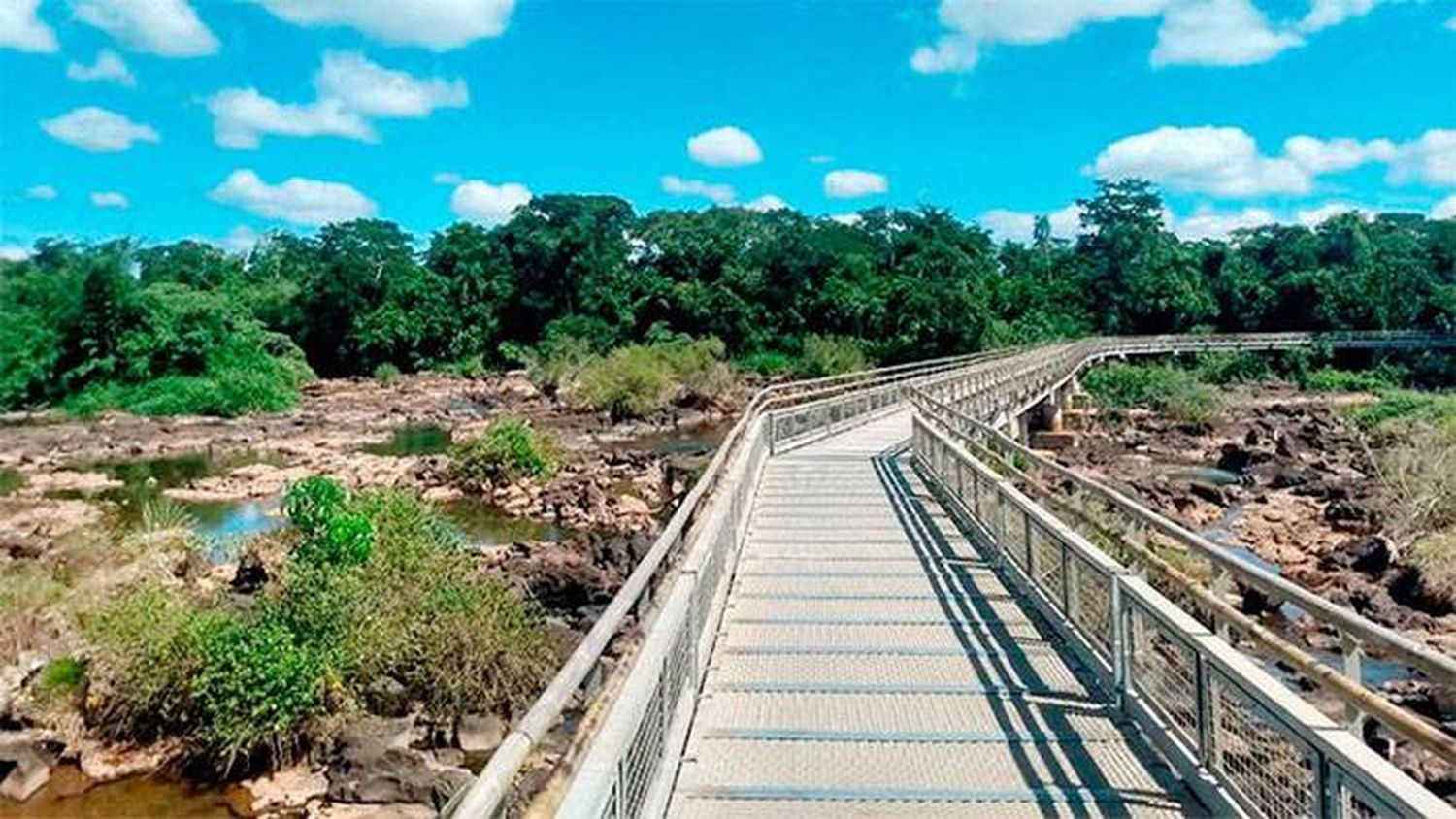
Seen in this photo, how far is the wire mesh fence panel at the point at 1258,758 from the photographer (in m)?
4.11

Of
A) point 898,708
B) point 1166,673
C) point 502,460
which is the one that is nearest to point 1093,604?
point 1166,673

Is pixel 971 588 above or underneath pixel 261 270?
underneath

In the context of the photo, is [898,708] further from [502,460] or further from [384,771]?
[502,460]

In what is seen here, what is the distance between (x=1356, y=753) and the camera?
12.2 ft

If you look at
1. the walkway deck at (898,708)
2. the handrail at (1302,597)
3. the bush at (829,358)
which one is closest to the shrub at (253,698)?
the walkway deck at (898,708)

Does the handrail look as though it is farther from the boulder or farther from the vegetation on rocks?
the vegetation on rocks

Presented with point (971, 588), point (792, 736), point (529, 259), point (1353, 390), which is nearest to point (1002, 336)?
point (1353, 390)

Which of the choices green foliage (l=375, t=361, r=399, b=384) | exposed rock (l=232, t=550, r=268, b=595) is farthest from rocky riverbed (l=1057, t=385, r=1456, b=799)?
green foliage (l=375, t=361, r=399, b=384)

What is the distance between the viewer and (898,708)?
6277 millimetres

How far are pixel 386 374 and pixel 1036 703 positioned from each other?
6726 cm

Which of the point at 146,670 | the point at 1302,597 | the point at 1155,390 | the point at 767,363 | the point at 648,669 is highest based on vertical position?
the point at 767,363

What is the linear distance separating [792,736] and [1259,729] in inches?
88.8

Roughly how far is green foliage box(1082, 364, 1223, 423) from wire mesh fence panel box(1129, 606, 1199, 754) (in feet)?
145

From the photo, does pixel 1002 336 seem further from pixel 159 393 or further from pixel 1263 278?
pixel 159 393
